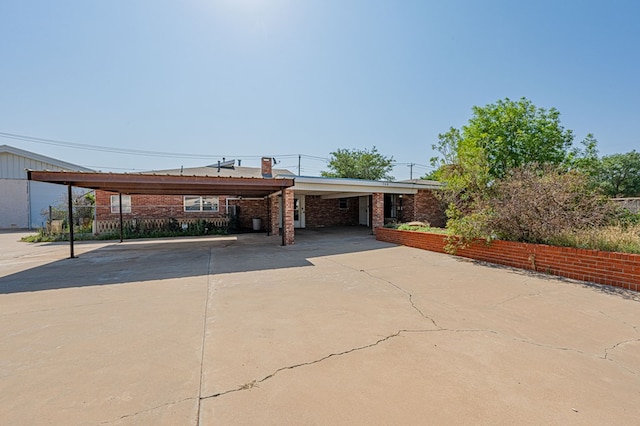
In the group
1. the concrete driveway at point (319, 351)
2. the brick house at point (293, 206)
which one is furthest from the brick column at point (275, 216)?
the concrete driveway at point (319, 351)

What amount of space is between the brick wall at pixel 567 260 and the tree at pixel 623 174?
101ft

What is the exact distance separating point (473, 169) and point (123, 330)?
9.36 m

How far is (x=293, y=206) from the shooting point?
486 inches

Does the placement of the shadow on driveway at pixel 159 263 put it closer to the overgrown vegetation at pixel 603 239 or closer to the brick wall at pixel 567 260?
the brick wall at pixel 567 260

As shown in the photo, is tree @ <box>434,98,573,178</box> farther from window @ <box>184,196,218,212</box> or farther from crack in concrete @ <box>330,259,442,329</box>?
window @ <box>184,196,218,212</box>

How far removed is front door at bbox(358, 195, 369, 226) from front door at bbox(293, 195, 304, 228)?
4076 mm

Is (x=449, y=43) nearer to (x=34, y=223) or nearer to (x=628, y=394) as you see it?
(x=628, y=394)

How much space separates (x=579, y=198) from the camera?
678 centimetres

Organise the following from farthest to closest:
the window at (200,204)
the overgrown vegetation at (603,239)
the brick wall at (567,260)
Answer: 1. the window at (200,204)
2. the overgrown vegetation at (603,239)
3. the brick wall at (567,260)

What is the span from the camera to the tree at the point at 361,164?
29172 millimetres

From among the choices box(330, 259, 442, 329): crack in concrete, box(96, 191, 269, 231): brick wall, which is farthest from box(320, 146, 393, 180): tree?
box(330, 259, 442, 329): crack in concrete

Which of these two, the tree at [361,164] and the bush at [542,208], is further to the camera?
the tree at [361,164]

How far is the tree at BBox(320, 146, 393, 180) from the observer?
95.7ft

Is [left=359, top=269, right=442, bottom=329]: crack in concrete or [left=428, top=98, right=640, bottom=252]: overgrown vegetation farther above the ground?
[left=428, top=98, right=640, bottom=252]: overgrown vegetation
